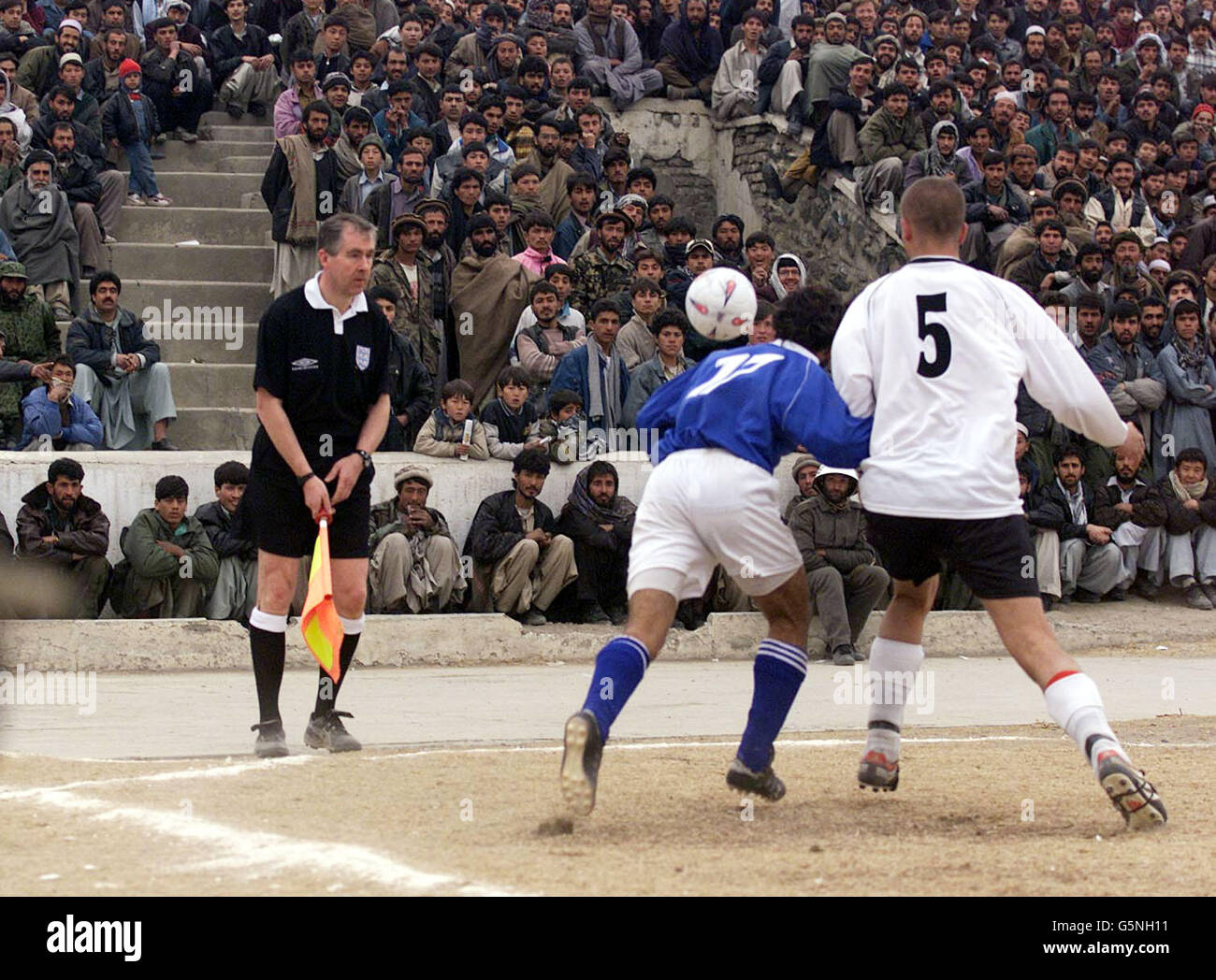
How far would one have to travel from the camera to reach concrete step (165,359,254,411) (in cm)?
1373

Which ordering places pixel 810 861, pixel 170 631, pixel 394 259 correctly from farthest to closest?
pixel 394 259
pixel 170 631
pixel 810 861

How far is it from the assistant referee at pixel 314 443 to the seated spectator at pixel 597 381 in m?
5.15

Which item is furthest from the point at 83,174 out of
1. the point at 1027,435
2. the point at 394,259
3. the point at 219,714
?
the point at 1027,435

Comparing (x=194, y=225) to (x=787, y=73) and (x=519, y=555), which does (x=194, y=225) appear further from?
(x=787, y=73)

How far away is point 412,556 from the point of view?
11617 mm

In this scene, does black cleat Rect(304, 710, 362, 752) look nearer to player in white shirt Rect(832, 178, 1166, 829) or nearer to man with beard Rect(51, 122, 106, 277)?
player in white shirt Rect(832, 178, 1166, 829)

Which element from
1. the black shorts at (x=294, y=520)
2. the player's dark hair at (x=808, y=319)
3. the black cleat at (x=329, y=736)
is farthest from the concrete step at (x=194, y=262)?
the player's dark hair at (x=808, y=319)

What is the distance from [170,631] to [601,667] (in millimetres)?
5889

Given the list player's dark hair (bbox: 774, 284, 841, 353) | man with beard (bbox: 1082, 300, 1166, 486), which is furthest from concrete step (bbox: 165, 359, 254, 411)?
player's dark hair (bbox: 774, 284, 841, 353)

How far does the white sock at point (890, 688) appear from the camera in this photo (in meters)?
6.33

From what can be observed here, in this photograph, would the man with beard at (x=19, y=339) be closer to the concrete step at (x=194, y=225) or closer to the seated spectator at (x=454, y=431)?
the seated spectator at (x=454, y=431)

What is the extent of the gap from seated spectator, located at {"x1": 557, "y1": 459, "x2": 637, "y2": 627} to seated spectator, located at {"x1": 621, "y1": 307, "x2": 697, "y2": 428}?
65 cm

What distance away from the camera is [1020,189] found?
16.4 metres
